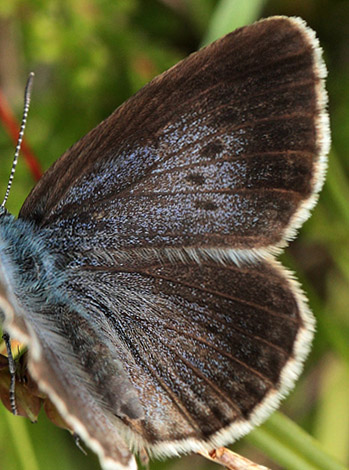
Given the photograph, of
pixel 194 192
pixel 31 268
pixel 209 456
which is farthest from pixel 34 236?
pixel 209 456

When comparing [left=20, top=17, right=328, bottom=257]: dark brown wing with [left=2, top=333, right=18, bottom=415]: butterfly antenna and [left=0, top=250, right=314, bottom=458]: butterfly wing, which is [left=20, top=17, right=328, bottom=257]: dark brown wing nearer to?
[left=0, top=250, right=314, bottom=458]: butterfly wing

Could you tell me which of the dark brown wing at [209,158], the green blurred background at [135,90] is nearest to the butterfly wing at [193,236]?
the dark brown wing at [209,158]

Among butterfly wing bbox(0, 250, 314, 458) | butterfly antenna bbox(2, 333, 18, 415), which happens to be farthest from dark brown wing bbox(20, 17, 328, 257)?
butterfly antenna bbox(2, 333, 18, 415)

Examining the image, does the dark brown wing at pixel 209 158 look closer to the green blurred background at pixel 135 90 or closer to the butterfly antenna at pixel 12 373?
the butterfly antenna at pixel 12 373

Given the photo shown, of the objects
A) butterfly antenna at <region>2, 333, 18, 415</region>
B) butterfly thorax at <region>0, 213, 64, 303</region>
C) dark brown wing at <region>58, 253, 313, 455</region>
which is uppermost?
butterfly thorax at <region>0, 213, 64, 303</region>

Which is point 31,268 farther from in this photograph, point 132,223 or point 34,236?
point 132,223

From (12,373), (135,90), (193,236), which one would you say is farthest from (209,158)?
(135,90)

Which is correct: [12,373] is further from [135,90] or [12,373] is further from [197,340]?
[135,90]
